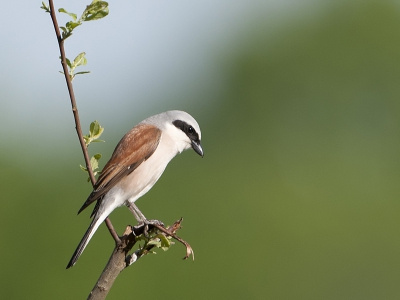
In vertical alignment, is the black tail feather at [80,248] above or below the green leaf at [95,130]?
below

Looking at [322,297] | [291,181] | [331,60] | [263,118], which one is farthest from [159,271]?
[331,60]

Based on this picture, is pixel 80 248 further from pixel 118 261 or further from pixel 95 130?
pixel 95 130

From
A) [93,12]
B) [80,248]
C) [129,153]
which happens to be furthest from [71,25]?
[129,153]

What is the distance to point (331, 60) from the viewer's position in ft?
141

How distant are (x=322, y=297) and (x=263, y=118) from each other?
19224mm

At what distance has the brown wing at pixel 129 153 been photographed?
4.36 m

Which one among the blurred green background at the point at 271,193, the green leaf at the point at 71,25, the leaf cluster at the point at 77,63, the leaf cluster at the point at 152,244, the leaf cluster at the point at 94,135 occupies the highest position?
the green leaf at the point at 71,25

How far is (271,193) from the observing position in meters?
24.0

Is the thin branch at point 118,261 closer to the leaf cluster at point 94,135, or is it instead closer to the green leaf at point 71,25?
the leaf cluster at point 94,135

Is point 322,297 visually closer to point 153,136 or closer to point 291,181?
point 291,181

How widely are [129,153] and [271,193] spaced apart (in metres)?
19.6

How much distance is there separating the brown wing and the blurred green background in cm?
926

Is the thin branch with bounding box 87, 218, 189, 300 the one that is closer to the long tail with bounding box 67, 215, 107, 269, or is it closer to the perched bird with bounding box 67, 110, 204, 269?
the long tail with bounding box 67, 215, 107, 269

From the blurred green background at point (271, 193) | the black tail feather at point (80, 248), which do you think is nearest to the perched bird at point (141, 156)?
the black tail feather at point (80, 248)
